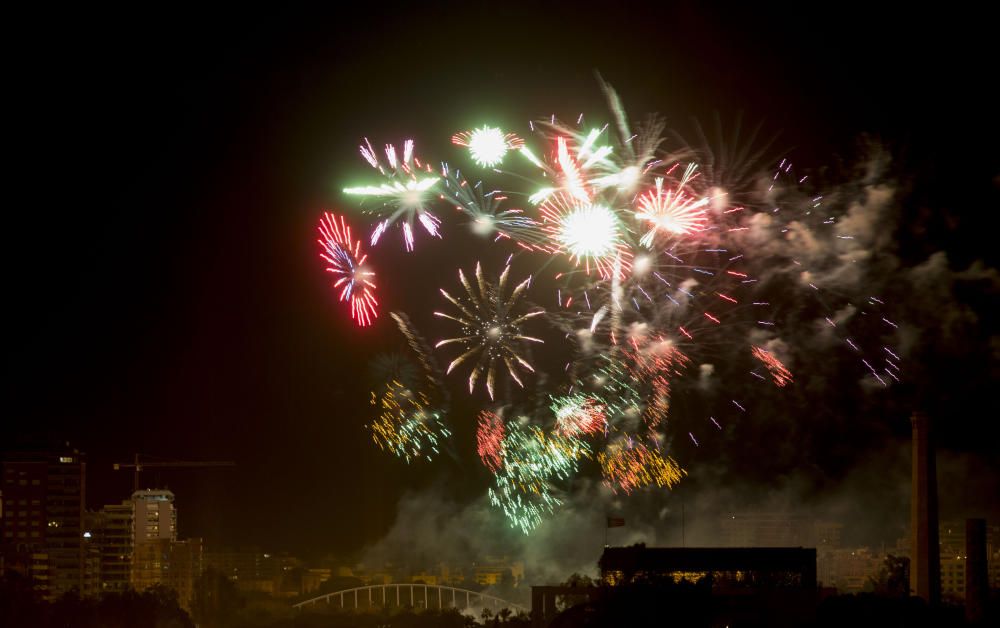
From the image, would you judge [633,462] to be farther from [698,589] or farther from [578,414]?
[698,589]

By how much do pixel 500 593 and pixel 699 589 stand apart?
62.3 meters

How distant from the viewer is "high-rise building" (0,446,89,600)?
318 ft

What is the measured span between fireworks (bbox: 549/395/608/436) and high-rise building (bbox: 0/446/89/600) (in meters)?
69.0

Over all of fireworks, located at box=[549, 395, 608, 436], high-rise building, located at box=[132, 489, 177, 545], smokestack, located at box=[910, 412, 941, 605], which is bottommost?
high-rise building, located at box=[132, 489, 177, 545]

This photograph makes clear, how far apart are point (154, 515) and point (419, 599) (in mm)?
31732

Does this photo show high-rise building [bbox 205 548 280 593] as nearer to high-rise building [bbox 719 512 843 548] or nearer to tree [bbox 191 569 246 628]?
tree [bbox 191 569 246 628]

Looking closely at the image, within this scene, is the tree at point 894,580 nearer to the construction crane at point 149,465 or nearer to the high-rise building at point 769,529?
the high-rise building at point 769,529

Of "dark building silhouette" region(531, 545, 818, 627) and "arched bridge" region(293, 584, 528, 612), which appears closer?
"dark building silhouette" region(531, 545, 818, 627)

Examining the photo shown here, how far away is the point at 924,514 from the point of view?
1526 inches

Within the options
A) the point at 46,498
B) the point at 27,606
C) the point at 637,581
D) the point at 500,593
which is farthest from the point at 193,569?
the point at 637,581

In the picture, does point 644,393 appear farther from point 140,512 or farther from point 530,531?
point 140,512

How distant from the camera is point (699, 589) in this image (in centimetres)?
2997

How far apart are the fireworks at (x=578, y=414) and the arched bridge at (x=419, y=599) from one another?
152 ft

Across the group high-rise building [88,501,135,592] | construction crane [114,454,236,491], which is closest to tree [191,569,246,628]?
high-rise building [88,501,135,592]
